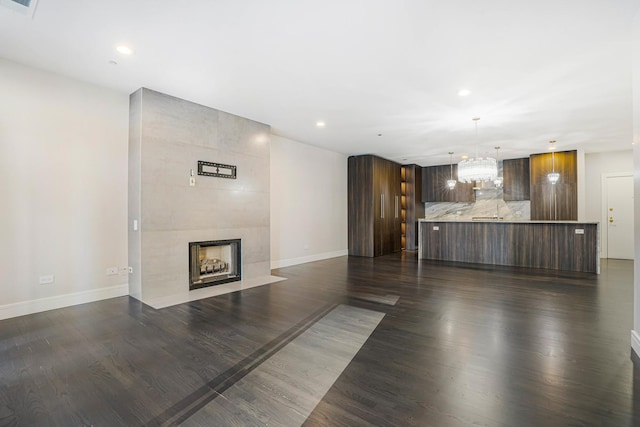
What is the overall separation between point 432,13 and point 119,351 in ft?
13.0

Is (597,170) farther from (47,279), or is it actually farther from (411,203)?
(47,279)

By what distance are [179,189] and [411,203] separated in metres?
7.68

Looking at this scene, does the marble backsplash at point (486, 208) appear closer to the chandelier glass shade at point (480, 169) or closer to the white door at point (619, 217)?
the white door at point (619, 217)

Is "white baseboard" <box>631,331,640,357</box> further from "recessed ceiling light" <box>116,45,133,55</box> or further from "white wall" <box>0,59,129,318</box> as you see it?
"white wall" <box>0,59,129,318</box>

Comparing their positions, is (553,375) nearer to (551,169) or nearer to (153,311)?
(153,311)

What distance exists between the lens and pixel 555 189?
7.86 metres

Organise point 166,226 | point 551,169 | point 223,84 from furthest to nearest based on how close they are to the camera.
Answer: point 551,169 < point 166,226 < point 223,84

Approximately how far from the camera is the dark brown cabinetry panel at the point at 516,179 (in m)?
8.56

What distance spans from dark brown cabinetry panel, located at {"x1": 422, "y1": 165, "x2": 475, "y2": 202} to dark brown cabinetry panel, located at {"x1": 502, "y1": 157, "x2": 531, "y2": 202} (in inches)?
39.3

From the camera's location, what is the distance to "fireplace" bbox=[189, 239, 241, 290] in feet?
15.2

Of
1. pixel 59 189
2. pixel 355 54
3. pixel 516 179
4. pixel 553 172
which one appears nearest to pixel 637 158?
pixel 355 54

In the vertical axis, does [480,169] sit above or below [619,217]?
above

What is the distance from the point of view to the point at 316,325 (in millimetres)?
3115

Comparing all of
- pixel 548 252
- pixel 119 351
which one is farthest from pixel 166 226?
pixel 548 252
